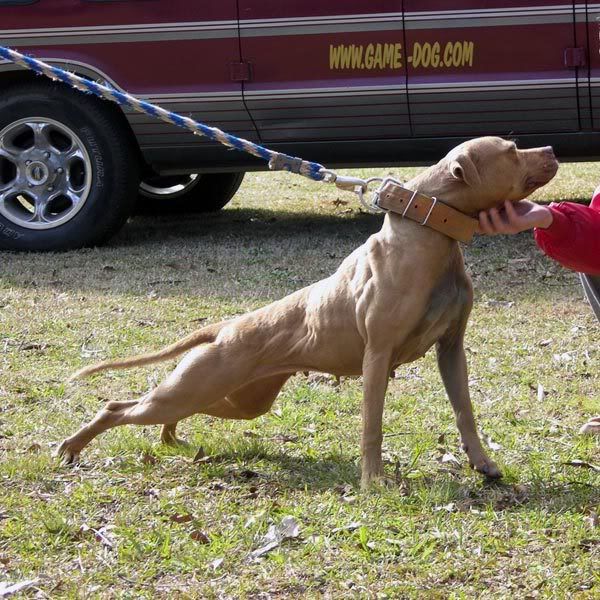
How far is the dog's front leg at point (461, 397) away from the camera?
400 cm

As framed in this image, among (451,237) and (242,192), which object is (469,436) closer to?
(451,237)

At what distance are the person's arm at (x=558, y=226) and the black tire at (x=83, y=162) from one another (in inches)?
165

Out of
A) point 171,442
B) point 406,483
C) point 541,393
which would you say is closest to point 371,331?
point 406,483

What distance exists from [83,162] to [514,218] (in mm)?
4489

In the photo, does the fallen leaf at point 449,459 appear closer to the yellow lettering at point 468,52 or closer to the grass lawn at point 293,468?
the grass lawn at point 293,468

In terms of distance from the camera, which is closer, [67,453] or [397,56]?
[67,453]

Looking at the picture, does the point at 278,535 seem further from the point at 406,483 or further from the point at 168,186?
the point at 168,186

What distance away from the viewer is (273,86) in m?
7.28

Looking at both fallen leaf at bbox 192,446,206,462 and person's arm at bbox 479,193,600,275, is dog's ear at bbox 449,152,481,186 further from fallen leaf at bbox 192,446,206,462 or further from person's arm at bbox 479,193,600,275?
fallen leaf at bbox 192,446,206,462

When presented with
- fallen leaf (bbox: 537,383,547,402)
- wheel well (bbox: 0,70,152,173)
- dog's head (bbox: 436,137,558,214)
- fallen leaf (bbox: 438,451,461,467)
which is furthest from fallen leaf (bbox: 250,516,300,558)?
wheel well (bbox: 0,70,152,173)

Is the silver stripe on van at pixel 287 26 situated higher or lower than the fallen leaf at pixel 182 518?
higher

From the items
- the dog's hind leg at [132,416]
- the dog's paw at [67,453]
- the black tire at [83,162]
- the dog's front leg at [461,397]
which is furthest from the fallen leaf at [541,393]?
the black tire at [83,162]

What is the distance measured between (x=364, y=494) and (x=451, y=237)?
925 mm

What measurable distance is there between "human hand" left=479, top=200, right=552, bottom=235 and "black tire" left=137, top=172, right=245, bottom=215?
221 inches
